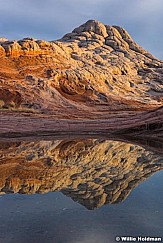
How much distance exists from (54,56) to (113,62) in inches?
415

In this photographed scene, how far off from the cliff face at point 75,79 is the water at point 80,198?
14.3 meters

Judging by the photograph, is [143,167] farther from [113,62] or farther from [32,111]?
[113,62]

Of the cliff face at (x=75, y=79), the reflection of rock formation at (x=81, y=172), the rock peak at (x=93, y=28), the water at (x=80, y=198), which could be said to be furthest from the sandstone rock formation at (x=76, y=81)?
the water at (x=80, y=198)

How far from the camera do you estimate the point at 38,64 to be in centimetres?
3117

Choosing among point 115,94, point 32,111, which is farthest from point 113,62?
point 32,111

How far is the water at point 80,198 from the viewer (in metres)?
4.15

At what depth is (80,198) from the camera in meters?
5.73

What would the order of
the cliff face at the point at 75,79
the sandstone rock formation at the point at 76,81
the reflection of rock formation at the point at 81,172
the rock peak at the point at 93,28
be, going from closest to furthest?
the reflection of rock formation at the point at 81,172, the sandstone rock formation at the point at 76,81, the cliff face at the point at 75,79, the rock peak at the point at 93,28

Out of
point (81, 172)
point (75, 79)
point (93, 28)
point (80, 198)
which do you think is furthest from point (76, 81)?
point (80, 198)

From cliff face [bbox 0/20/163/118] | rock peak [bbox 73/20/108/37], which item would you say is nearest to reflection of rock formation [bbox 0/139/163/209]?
cliff face [bbox 0/20/163/118]

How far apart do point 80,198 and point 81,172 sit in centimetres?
227

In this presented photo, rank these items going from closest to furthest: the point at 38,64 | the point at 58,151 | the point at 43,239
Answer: the point at 43,239 < the point at 58,151 < the point at 38,64

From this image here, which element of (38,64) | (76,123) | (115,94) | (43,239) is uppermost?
(38,64)

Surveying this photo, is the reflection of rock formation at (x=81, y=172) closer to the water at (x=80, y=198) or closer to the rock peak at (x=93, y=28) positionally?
the water at (x=80, y=198)
